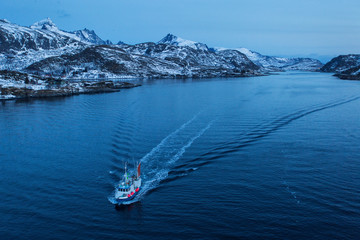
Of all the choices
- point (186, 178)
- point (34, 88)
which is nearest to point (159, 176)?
point (186, 178)

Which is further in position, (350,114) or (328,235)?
(350,114)

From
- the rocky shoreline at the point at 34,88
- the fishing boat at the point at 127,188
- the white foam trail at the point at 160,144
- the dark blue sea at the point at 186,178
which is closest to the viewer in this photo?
the dark blue sea at the point at 186,178

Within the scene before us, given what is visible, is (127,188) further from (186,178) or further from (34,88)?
(34,88)

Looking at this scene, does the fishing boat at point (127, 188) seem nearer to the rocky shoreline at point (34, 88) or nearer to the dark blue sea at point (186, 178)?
the dark blue sea at point (186, 178)

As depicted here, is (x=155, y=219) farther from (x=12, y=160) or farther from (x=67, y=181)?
(x=12, y=160)

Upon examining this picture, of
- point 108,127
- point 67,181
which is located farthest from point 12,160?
point 108,127

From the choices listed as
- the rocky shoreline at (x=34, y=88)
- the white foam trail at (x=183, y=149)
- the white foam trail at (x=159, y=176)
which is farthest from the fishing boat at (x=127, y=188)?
the rocky shoreline at (x=34, y=88)
